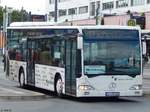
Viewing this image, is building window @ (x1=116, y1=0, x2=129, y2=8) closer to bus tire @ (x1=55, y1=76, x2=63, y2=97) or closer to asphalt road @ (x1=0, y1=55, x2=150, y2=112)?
asphalt road @ (x1=0, y1=55, x2=150, y2=112)

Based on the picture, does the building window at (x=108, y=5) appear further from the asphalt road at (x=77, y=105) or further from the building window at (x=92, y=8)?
the asphalt road at (x=77, y=105)

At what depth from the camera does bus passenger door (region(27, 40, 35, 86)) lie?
1045 inches

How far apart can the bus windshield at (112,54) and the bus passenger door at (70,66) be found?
60 cm

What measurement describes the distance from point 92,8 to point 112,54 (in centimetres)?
9604

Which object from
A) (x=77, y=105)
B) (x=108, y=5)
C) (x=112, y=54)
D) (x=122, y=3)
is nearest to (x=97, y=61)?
(x=112, y=54)

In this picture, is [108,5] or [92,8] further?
[92,8]

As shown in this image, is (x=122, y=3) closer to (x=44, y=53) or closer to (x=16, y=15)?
(x=16, y=15)

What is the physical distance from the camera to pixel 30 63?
26859mm

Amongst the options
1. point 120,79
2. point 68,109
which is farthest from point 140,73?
point 68,109

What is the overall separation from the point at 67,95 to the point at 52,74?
99 cm

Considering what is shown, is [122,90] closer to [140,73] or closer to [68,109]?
[140,73]

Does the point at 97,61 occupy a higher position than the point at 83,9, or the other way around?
the point at 83,9

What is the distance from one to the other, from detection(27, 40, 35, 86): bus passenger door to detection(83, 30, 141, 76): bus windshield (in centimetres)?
538

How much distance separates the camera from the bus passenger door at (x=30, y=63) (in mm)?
26547
